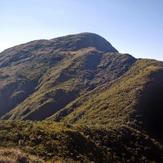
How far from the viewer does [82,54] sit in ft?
539

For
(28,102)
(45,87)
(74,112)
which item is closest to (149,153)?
(74,112)

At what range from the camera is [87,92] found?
386 feet

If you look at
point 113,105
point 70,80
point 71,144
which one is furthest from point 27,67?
point 71,144

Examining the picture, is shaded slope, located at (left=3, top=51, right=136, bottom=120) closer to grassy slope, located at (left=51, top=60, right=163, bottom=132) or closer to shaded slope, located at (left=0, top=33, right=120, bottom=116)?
shaded slope, located at (left=0, top=33, right=120, bottom=116)

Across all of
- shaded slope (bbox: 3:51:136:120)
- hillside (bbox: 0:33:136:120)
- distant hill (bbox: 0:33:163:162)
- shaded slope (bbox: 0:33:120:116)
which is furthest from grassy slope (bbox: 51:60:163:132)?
shaded slope (bbox: 0:33:120:116)

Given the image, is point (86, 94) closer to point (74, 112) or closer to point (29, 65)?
point (74, 112)

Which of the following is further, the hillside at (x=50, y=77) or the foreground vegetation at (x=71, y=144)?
the hillside at (x=50, y=77)

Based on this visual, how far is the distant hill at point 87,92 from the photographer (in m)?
72.1

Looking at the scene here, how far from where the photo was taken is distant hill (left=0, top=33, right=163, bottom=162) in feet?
237

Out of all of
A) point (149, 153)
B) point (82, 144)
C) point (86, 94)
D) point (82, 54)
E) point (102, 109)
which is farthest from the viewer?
point (82, 54)

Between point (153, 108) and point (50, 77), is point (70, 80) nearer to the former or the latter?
point (50, 77)

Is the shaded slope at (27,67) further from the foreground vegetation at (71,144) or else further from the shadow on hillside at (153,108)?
the foreground vegetation at (71,144)

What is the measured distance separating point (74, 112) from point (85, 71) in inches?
1926

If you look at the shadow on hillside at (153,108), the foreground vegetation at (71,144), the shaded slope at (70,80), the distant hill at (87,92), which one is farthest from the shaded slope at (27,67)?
the foreground vegetation at (71,144)
